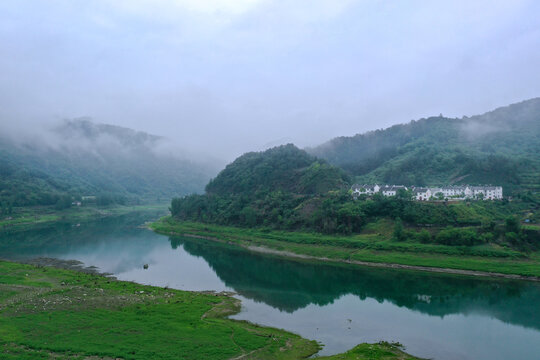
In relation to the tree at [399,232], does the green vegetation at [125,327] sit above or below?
below

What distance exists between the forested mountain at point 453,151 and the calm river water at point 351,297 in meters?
45.1

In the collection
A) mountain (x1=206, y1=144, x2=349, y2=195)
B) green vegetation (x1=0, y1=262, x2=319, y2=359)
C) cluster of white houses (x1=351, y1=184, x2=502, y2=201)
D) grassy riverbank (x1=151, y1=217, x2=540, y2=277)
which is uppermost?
mountain (x1=206, y1=144, x2=349, y2=195)

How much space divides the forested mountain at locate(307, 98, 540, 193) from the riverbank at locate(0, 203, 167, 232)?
3616 inches

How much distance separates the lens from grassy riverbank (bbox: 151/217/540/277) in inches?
1885

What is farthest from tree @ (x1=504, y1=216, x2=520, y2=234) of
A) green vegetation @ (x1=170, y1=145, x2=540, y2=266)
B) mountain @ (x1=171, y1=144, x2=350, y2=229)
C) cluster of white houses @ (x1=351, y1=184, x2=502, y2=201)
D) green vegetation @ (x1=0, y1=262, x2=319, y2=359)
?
green vegetation @ (x1=0, y1=262, x2=319, y2=359)

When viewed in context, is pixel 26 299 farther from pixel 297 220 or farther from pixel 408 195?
pixel 408 195

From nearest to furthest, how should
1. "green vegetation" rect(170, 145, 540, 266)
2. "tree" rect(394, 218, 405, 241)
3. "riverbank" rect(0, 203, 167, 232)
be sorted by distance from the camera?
"green vegetation" rect(170, 145, 540, 266)
"tree" rect(394, 218, 405, 241)
"riverbank" rect(0, 203, 167, 232)

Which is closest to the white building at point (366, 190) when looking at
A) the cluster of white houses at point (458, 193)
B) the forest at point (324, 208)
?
the forest at point (324, 208)

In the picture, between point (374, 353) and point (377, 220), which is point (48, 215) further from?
point (374, 353)

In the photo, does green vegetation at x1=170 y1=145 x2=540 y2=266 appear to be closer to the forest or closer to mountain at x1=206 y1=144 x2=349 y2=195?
the forest

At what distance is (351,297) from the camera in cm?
4056

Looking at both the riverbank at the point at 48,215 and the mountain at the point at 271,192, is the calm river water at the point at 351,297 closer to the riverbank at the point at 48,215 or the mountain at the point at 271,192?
the mountain at the point at 271,192

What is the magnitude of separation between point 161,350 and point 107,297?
13.9 meters

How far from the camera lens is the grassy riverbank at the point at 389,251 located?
1885 inches
